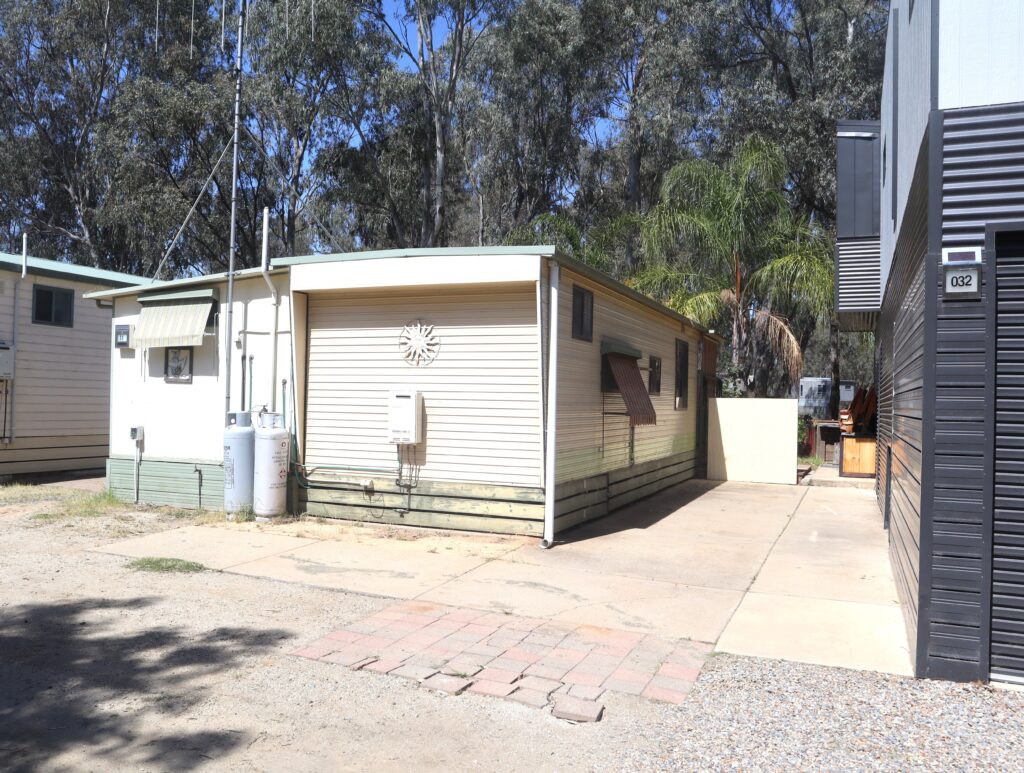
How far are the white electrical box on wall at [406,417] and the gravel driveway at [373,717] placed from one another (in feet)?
→ 11.5

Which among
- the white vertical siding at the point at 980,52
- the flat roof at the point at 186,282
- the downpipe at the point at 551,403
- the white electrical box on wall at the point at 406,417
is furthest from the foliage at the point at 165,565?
the white vertical siding at the point at 980,52

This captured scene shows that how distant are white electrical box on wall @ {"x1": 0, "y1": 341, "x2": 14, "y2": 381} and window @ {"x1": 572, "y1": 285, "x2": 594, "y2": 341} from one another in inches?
373

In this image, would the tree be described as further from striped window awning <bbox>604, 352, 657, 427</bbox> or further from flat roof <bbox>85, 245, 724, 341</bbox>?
striped window awning <bbox>604, 352, 657, 427</bbox>

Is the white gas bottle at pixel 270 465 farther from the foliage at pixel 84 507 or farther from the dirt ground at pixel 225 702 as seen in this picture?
the dirt ground at pixel 225 702

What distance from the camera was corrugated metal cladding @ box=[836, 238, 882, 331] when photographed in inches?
527

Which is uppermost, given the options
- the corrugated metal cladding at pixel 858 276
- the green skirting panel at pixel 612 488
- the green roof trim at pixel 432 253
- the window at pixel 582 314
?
the corrugated metal cladding at pixel 858 276

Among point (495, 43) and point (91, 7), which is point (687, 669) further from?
point (91, 7)

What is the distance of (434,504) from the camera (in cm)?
950

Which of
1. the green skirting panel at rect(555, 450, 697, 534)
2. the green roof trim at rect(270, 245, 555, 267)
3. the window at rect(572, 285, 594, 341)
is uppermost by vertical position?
the green roof trim at rect(270, 245, 555, 267)

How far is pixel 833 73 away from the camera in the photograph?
24.3 metres

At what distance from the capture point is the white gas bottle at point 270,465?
32.3 feet

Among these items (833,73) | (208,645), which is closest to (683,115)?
(833,73)

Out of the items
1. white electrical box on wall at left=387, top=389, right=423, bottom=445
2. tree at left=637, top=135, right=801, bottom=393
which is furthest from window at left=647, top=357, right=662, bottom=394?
white electrical box on wall at left=387, top=389, right=423, bottom=445

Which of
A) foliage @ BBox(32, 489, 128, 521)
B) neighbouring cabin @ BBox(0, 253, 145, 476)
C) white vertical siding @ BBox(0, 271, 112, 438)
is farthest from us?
white vertical siding @ BBox(0, 271, 112, 438)
